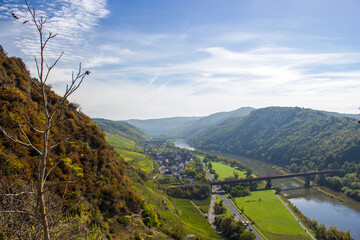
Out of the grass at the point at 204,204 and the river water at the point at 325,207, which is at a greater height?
the river water at the point at 325,207

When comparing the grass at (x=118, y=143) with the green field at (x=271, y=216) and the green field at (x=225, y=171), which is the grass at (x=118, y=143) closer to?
the green field at (x=225, y=171)

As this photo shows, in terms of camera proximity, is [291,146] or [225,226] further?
[291,146]

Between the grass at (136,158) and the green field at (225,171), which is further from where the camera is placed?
the green field at (225,171)

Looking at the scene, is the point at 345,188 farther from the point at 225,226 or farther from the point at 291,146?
the point at 291,146

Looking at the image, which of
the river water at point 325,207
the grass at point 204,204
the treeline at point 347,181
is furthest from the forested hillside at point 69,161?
the treeline at point 347,181

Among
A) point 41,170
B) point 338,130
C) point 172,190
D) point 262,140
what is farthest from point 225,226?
point 262,140

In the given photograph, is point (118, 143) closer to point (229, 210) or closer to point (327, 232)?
point (229, 210)
